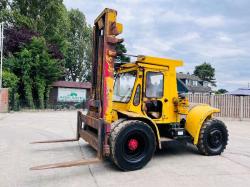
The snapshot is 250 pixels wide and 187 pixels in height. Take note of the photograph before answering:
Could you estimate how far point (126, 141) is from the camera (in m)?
5.92

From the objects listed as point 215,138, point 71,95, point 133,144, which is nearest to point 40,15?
point 71,95

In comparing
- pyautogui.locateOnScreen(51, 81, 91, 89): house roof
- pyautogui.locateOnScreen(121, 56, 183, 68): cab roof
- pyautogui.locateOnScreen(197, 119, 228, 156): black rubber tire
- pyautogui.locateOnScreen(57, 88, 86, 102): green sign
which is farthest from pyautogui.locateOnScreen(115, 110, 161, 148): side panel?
pyautogui.locateOnScreen(57, 88, 86, 102): green sign

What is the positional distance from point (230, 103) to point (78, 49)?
3038 cm

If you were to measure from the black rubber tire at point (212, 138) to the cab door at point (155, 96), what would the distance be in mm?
1204

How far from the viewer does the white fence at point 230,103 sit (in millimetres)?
18594

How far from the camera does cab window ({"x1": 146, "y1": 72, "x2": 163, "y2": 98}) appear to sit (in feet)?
22.3

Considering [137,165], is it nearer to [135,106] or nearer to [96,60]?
[135,106]

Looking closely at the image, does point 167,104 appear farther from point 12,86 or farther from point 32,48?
point 32,48

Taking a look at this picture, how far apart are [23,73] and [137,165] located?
21499mm

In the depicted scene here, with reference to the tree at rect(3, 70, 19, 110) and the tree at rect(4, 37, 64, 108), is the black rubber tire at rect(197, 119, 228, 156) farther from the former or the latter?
the tree at rect(4, 37, 64, 108)

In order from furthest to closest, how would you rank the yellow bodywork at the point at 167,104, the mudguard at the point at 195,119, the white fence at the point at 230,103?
the white fence at the point at 230,103 → the mudguard at the point at 195,119 → the yellow bodywork at the point at 167,104

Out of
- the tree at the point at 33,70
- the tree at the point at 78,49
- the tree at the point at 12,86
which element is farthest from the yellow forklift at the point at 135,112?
the tree at the point at 78,49

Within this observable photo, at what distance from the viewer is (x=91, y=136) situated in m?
6.75

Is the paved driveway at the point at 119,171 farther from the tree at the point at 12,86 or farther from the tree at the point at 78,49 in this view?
the tree at the point at 78,49
